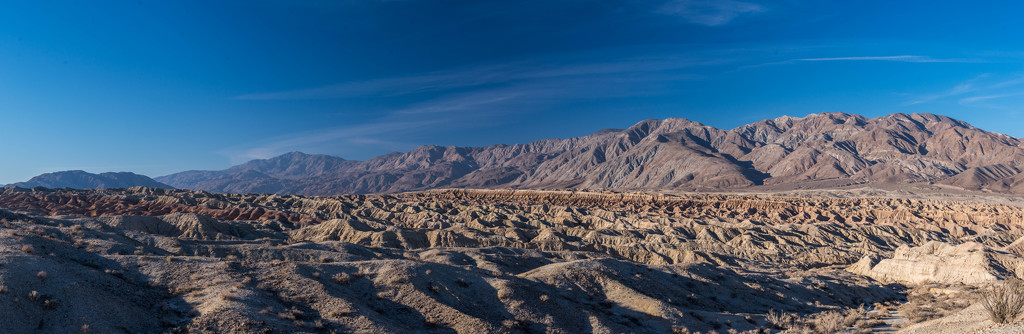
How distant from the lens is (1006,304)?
53.1 ft

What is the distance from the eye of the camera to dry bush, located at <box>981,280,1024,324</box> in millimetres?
16000

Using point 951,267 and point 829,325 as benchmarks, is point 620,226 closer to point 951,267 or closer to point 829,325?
point 951,267

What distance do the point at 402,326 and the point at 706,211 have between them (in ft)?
373

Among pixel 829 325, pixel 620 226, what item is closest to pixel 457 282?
pixel 829 325

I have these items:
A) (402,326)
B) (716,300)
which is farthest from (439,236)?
(402,326)

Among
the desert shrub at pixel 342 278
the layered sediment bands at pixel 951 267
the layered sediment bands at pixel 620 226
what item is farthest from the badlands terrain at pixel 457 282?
the layered sediment bands at pixel 620 226

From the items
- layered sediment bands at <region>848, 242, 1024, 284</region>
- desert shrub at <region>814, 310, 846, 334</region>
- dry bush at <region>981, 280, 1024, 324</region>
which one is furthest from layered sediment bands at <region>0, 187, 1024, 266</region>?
dry bush at <region>981, 280, 1024, 324</region>

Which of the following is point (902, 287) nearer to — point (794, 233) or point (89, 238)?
point (794, 233)

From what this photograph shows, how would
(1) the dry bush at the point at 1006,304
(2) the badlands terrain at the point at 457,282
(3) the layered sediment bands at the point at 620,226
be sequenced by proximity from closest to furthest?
(1) the dry bush at the point at 1006,304 → (2) the badlands terrain at the point at 457,282 → (3) the layered sediment bands at the point at 620,226

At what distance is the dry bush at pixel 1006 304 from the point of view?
16.0 metres

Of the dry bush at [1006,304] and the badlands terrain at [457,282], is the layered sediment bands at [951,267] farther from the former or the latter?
the dry bush at [1006,304]

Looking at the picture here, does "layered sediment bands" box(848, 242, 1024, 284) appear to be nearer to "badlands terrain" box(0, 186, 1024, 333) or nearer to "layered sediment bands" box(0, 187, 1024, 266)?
"badlands terrain" box(0, 186, 1024, 333)

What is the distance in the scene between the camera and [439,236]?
6238 cm

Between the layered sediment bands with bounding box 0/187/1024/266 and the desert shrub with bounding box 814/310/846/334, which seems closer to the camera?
the desert shrub with bounding box 814/310/846/334
